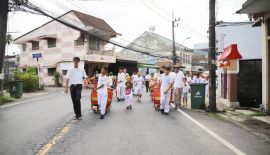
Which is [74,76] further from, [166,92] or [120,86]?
[120,86]

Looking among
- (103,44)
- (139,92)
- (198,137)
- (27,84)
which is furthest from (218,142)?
(103,44)

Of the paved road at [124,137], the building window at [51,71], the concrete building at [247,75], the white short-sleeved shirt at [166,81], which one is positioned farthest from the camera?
the building window at [51,71]

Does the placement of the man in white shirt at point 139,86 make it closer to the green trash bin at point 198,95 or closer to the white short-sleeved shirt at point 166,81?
the green trash bin at point 198,95

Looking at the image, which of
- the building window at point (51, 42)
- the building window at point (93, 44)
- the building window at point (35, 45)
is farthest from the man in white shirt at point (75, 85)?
the building window at point (35, 45)

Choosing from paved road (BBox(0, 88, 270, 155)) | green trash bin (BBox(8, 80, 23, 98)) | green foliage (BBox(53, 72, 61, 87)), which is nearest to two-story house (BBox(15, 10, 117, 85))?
green foliage (BBox(53, 72, 61, 87))

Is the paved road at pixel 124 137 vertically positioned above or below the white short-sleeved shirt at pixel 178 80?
below

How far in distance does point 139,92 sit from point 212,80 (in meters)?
5.32

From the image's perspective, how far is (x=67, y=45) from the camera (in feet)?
135

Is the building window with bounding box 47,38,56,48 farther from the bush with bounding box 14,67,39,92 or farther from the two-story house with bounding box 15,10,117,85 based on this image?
the bush with bounding box 14,67,39,92

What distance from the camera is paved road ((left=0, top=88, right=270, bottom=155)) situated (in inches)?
252

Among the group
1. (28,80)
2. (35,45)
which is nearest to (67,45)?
(35,45)

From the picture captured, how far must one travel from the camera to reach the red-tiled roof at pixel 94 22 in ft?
133

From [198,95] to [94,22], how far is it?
3030 cm

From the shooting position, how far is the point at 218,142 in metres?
7.29
